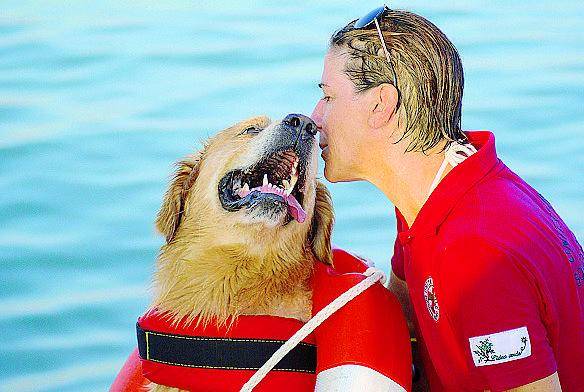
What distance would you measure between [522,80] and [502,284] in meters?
6.78

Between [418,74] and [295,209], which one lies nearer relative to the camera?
[418,74]

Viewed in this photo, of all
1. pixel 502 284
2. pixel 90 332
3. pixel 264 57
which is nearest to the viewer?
pixel 502 284

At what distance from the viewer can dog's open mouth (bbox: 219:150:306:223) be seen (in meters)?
3.31

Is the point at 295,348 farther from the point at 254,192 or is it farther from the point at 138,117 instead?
the point at 138,117

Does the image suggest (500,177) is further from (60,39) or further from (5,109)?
(60,39)

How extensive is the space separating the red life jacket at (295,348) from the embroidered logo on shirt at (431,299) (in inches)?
5.1

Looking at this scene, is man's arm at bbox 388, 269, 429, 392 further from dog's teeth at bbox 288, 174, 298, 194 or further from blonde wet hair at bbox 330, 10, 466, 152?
blonde wet hair at bbox 330, 10, 466, 152

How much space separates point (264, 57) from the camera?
9.86m

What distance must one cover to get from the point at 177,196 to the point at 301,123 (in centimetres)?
48

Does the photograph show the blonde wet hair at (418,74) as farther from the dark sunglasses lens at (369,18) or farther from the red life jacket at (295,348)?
the red life jacket at (295,348)

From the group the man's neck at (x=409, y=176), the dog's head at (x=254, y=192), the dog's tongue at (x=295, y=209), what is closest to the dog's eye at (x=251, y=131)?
the dog's head at (x=254, y=192)

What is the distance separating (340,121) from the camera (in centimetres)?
321

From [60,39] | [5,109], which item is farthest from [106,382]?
[60,39]

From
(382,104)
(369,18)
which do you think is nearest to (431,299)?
(382,104)
